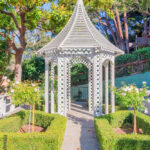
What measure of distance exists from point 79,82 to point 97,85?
33.1 feet

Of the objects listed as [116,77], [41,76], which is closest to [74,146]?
[41,76]

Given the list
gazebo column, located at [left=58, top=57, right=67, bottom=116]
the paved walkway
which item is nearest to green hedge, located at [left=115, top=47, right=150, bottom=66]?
the paved walkway

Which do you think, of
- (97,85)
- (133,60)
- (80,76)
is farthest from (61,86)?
(133,60)

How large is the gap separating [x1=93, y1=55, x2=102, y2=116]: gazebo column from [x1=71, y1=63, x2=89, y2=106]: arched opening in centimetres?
834

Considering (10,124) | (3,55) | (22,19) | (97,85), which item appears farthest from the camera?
(3,55)

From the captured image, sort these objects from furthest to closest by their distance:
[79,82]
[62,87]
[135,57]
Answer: [79,82] < [135,57] < [62,87]

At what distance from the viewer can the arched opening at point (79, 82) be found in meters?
16.1

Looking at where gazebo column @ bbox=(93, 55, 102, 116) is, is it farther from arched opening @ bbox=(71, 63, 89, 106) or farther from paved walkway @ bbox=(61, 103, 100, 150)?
arched opening @ bbox=(71, 63, 89, 106)

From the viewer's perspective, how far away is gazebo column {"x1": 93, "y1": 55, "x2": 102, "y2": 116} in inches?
299

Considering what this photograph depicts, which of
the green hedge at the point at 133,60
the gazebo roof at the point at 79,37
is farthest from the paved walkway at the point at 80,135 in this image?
the green hedge at the point at 133,60

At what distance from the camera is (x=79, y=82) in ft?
58.3

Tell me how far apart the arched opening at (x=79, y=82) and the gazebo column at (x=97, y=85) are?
834 cm

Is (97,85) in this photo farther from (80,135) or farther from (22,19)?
(22,19)

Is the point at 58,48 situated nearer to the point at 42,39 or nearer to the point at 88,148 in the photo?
the point at 88,148
